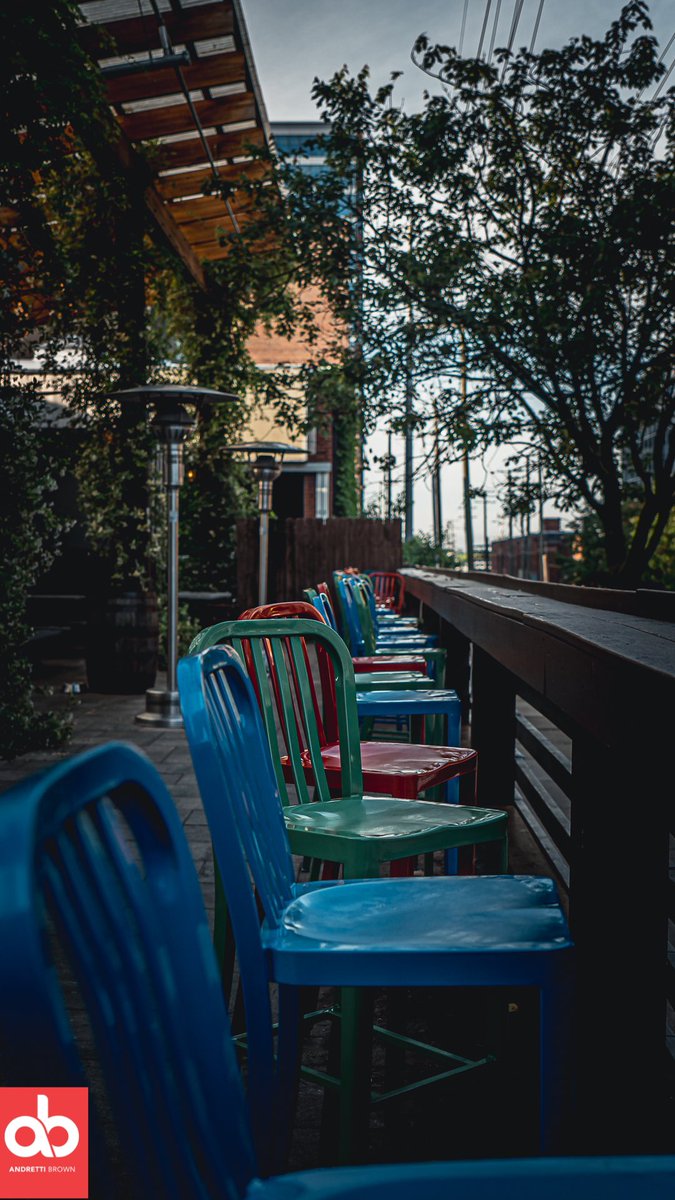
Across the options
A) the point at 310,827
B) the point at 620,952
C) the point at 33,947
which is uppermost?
the point at 33,947

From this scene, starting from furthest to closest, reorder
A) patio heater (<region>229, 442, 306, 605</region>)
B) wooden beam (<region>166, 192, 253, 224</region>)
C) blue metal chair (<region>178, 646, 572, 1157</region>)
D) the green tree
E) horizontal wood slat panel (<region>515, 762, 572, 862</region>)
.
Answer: wooden beam (<region>166, 192, 253, 224</region>)
patio heater (<region>229, 442, 306, 605</region>)
the green tree
horizontal wood slat panel (<region>515, 762, 572, 862</region>)
blue metal chair (<region>178, 646, 572, 1157</region>)

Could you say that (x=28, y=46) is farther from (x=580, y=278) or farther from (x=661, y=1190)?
(x=661, y=1190)

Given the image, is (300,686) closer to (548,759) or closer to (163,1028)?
(548,759)

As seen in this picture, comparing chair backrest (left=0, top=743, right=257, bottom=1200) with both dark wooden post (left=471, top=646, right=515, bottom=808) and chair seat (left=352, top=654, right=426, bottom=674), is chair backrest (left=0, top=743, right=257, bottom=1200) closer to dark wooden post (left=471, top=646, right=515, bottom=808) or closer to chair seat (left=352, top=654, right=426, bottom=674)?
dark wooden post (left=471, top=646, right=515, bottom=808)

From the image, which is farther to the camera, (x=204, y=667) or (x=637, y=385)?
(x=637, y=385)

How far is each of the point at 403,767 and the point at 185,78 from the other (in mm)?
6402

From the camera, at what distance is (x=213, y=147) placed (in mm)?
8570

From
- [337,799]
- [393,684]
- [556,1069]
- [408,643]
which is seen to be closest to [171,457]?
[408,643]

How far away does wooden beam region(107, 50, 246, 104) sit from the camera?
22.5ft

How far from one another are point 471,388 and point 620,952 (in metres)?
7.70

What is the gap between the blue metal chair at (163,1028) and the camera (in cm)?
64

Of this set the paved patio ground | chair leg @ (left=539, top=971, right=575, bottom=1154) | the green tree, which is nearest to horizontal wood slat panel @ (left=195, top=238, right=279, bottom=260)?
the green tree

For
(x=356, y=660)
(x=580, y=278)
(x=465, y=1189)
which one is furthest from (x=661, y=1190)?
(x=580, y=278)

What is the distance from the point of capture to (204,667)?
1217 millimetres
